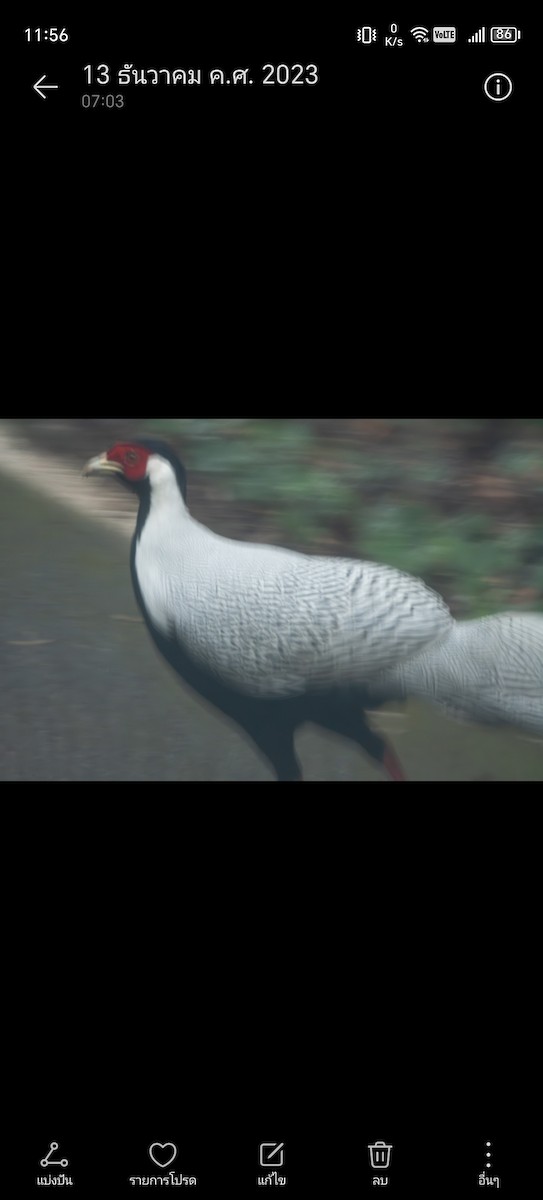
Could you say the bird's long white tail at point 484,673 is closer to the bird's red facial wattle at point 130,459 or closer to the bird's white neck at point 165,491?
the bird's white neck at point 165,491

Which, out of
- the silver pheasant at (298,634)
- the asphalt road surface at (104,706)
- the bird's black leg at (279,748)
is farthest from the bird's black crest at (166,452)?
the bird's black leg at (279,748)

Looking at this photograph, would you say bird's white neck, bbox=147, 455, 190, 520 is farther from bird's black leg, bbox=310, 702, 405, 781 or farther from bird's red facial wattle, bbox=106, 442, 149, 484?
bird's black leg, bbox=310, 702, 405, 781

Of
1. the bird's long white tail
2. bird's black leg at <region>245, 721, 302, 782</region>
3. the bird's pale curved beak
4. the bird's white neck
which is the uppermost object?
the bird's pale curved beak

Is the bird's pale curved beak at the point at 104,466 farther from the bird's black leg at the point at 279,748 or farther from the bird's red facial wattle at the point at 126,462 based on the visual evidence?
the bird's black leg at the point at 279,748

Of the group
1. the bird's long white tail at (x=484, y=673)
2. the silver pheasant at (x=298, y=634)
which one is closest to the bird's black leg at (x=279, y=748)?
the silver pheasant at (x=298, y=634)

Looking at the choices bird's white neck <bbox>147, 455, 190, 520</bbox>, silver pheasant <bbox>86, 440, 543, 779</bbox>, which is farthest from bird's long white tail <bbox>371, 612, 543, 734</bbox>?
bird's white neck <bbox>147, 455, 190, 520</bbox>

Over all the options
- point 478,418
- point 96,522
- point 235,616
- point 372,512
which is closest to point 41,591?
point 96,522

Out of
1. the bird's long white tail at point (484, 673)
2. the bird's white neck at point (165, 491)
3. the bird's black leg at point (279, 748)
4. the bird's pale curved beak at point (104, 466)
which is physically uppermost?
the bird's pale curved beak at point (104, 466)

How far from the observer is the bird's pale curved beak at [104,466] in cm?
310

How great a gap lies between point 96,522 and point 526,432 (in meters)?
1.12

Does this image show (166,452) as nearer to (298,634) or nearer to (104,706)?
(298,634)

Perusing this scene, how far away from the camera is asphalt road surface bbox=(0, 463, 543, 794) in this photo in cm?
311

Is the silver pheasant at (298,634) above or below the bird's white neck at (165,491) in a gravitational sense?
below

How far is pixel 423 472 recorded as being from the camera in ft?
10.0
